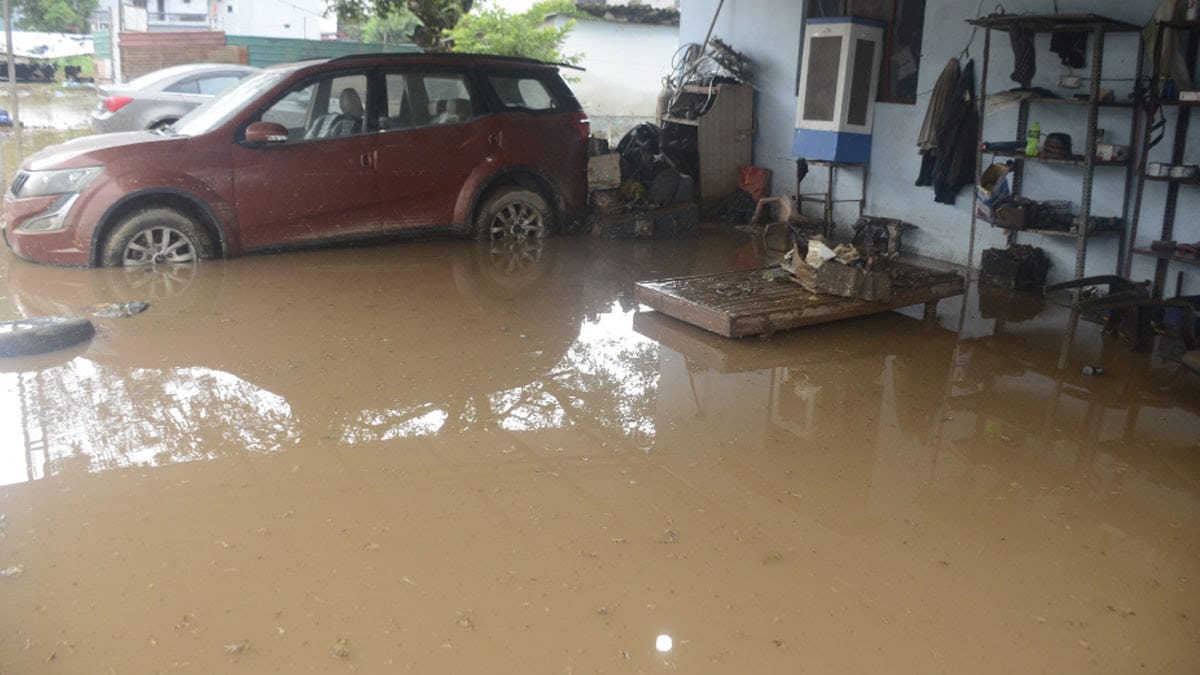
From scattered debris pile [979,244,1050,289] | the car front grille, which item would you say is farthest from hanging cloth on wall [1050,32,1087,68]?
the car front grille

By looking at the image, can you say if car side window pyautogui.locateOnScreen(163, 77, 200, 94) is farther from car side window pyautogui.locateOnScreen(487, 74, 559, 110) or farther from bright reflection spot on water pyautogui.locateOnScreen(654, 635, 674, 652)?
bright reflection spot on water pyautogui.locateOnScreen(654, 635, 674, 652)

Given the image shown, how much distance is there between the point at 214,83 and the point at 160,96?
77cm

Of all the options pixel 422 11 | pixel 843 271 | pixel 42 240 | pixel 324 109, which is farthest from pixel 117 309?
pixel 422 11

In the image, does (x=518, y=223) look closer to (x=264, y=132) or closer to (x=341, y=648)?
(x=264, y=132)

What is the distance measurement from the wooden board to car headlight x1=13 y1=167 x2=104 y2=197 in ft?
14.0

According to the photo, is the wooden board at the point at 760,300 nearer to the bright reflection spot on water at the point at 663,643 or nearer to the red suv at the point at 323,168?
the red suv at the point at 323,168

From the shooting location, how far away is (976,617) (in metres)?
3.27

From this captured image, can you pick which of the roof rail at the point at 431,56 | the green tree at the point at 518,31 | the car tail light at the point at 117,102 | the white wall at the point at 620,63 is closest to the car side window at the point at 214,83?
the car tail light at the point at 117,102

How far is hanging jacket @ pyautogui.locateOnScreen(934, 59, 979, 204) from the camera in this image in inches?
345

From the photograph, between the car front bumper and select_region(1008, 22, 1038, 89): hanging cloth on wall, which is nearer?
the car front bumper

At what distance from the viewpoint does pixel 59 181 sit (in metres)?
7.27

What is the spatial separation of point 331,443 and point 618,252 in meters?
5.15

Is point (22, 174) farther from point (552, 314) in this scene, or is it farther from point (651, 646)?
point (651, 646)

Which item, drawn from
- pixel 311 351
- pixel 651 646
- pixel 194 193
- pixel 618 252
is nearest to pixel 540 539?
pixel 651 646
